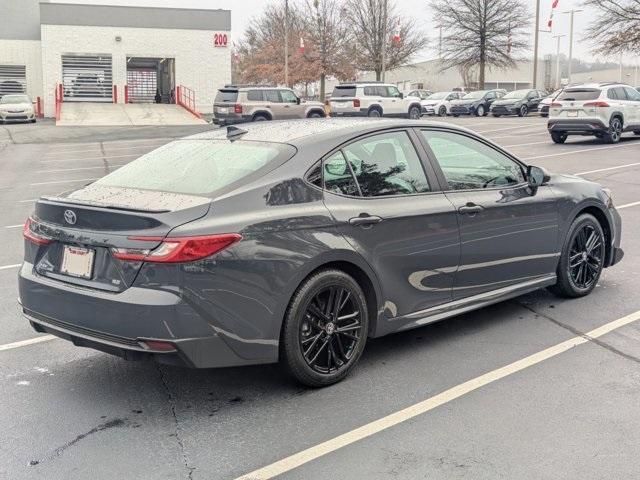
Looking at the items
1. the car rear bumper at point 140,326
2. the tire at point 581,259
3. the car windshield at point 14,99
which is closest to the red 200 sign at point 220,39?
the car windshield at point 14,99

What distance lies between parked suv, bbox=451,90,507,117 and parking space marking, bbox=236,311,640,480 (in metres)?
35.8

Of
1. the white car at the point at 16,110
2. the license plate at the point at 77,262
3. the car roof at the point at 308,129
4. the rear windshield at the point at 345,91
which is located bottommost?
the license plate at the point at 77,262

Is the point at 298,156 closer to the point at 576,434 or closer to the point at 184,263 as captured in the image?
the point at 184,263

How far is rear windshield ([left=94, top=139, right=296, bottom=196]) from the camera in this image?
4.26 m

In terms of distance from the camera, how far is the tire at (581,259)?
5.89 meters

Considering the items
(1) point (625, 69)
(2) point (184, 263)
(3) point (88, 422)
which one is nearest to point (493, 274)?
(2) point (184, 263)

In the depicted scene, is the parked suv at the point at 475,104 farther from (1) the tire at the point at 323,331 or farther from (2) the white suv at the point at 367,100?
(1) the tire at the point at 323,331

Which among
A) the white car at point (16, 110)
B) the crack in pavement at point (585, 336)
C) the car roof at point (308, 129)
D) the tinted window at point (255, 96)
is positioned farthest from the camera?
the white car at point (16, 110)

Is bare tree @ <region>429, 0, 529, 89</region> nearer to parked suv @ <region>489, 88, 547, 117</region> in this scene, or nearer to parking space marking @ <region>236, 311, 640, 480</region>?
parked suv @ <region>489, 88, 547, 117</region>

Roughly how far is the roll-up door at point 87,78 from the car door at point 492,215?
39.5 m

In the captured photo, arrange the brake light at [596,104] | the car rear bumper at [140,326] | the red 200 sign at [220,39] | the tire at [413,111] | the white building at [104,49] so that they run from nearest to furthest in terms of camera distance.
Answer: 1. the car rear bumper at [140,326]
2. the brake light at [596,104]
3. the tire at [413,111]
4. the white building at [104,49]
5. the red 200 sign at [220,39]

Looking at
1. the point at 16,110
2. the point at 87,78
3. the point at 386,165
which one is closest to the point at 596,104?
the point at 386,165

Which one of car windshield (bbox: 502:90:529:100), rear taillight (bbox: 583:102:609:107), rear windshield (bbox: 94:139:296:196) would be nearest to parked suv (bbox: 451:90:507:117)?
car windshield (bbox: 502:90:529:100)

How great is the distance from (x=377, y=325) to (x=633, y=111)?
1969cm
